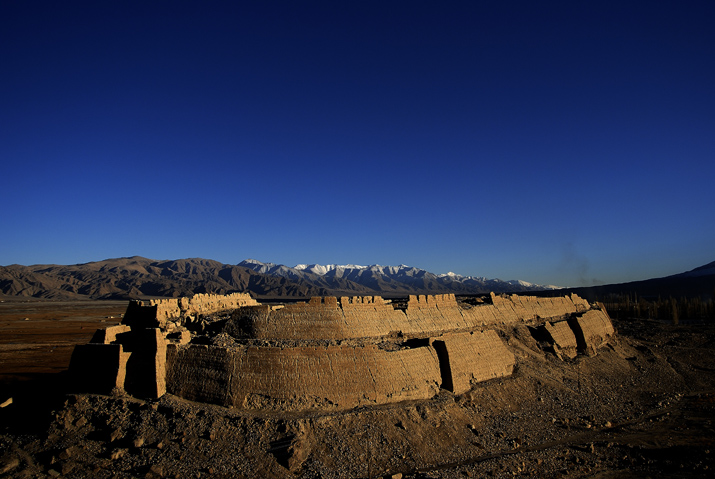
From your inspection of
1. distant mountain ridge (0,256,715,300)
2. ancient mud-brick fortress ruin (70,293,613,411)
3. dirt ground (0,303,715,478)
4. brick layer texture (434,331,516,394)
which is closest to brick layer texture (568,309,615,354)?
dirt ground (0,303,715,478)

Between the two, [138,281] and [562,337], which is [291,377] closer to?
[562,337]

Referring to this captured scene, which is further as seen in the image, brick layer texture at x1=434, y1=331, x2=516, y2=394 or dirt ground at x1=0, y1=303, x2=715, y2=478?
brick layer texture at x1=434, y1=331, x2=516, y2=394

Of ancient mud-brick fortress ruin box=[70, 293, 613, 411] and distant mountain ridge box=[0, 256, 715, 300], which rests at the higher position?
distant mountain ridge box=[0, 256, 715, 300]

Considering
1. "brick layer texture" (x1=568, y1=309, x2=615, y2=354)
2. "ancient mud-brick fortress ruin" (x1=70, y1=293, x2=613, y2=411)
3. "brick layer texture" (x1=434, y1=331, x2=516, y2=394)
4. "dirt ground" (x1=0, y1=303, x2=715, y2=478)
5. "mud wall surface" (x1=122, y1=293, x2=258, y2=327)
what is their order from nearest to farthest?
1. "dirt ground" (x1=0, y1=303, x2=715, y2=478)
2. "ancient mud-brick fortress ruin" (x1=70, y1=293, x2=613, y2=411)
3. "brick layer texture" (x1=434, y1=331, x2=516, y2=394)
4. "mud wall surface" (x1=122, y1=293, x2=258, y2=327)
5. "brick layer texture" (x1=568, y1=309, x2=615, y2=354)

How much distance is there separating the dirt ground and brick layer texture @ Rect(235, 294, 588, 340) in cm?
385

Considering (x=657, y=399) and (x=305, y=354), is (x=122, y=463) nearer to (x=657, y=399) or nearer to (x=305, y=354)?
(x=305, y=354)

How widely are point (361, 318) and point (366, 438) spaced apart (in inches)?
231

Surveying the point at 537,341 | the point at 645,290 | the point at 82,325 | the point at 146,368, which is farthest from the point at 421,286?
the point at 146,368

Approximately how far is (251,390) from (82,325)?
5592 centimetres

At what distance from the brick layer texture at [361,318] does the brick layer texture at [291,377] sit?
A: 2295 millimetres

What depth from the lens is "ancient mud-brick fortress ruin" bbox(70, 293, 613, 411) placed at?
1319cm

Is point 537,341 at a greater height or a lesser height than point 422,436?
greater

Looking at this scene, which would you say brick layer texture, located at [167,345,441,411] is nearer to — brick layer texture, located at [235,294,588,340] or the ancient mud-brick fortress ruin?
the ancient mud-brick fortress ruin

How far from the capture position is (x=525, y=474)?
38.7 ft
